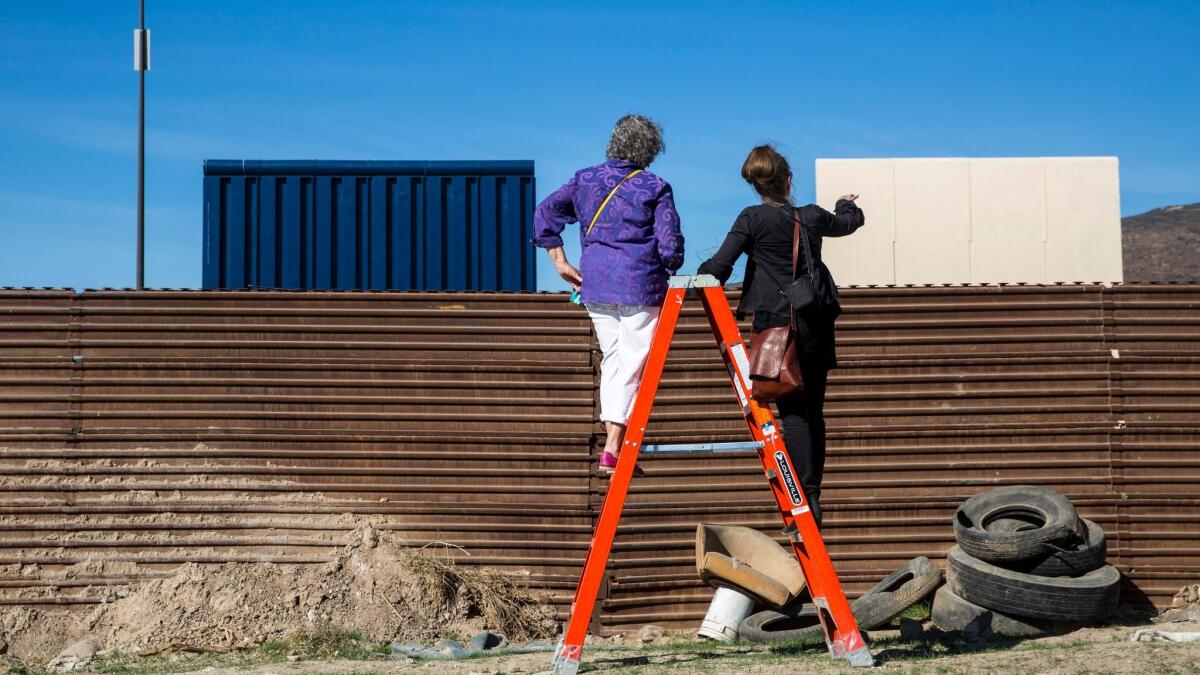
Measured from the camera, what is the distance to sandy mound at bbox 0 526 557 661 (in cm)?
855

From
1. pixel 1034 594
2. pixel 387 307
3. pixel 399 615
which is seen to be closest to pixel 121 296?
pixel 387 307

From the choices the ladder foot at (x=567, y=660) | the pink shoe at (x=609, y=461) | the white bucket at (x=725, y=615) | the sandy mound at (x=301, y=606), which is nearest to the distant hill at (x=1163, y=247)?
the white bucket at (x=725, y=615)

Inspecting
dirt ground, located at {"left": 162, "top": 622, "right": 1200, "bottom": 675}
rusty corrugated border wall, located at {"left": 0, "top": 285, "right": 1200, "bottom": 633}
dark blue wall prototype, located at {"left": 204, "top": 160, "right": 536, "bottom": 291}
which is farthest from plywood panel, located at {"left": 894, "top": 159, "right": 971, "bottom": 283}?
dirt ground, located at {"left": 162, "top": 622, "right": 1200, "bottom": 675}

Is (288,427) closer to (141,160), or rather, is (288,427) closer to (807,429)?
(807,429)

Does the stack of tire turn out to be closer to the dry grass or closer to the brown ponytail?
the dry grass

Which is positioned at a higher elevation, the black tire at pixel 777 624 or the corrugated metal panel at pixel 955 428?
the corrugated metal panel at pixel 955 428

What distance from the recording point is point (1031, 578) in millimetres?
7988

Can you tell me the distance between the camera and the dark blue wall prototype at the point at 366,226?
37.8 ft

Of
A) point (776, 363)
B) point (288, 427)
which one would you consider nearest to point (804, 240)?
point (776, 363)

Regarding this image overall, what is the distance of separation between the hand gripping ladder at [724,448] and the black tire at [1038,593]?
2465 mm

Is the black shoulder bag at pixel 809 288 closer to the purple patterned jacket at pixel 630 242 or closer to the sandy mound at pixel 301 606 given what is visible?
the purple patterned jacket at pixel 630 242

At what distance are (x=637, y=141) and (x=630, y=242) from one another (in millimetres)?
548

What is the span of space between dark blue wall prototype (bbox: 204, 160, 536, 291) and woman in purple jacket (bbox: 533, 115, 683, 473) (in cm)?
541

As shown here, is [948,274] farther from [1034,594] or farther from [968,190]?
[1034,594]
